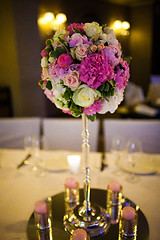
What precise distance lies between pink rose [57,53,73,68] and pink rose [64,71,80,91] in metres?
0.04

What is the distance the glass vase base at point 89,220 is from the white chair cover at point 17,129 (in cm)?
128

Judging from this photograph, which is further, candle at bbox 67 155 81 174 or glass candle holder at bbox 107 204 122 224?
candle at bbox 67 155 81 174

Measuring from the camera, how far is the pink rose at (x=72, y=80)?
0.83 metres

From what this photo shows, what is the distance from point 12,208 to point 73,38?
35.5 inches

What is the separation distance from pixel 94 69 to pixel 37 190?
0.84 metres

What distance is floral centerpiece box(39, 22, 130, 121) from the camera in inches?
33.0

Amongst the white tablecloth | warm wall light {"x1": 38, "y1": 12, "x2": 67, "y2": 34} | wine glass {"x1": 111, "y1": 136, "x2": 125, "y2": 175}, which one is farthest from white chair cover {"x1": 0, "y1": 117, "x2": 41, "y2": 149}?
warm wall light {"x1": 38, "y1": 12, "x2": 67, "y2": 34}

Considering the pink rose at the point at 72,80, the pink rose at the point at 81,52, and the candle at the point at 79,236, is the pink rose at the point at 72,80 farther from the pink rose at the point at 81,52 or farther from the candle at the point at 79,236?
the candle at the point at 79,236

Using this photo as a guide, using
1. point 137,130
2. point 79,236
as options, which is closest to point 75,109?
point 79,236

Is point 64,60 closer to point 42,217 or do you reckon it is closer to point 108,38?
point 108,38

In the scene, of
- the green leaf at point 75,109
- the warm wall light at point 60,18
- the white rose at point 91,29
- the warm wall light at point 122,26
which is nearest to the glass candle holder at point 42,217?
the green leaf at point 75,109

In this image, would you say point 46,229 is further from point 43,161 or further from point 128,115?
point 128,115

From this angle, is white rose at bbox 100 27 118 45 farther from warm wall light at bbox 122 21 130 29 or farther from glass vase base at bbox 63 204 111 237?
warm wall light at bbox 122 21 130 29

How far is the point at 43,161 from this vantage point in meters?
1.63
